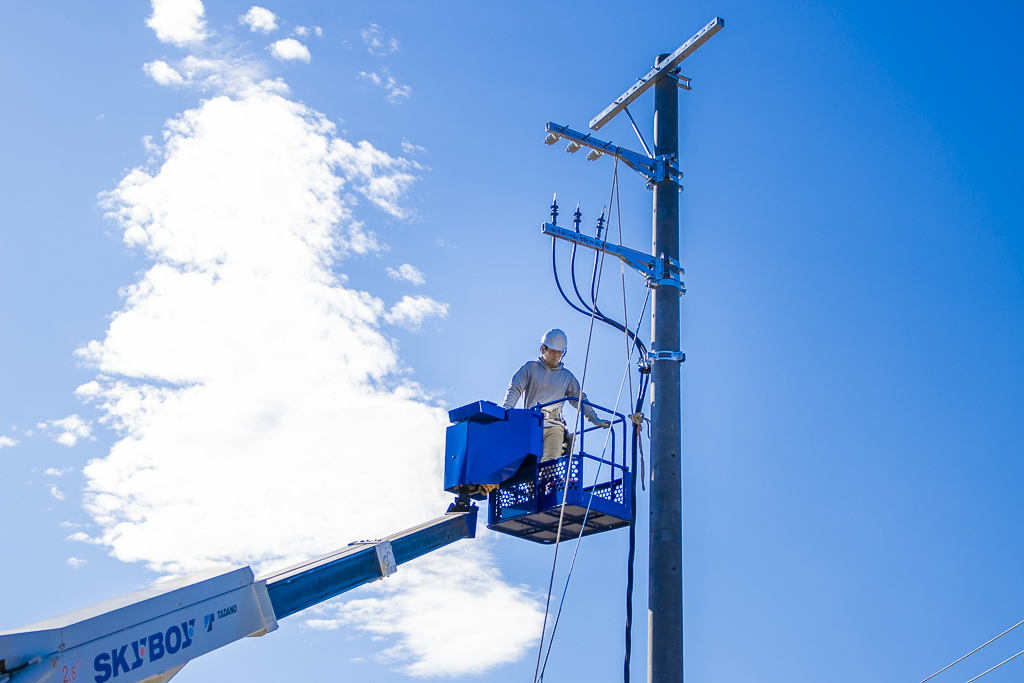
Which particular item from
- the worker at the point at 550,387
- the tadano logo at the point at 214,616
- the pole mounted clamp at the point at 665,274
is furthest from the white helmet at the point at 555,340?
the tadano logo at the point at 214,616

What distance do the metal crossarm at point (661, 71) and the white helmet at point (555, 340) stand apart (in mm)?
2509

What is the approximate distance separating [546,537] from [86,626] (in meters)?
5.50

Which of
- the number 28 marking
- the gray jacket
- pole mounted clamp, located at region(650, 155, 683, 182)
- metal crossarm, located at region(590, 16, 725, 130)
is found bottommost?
the number 28 marking

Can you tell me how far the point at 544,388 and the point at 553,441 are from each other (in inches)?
27.9

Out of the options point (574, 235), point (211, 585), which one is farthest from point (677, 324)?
point (211, 585)

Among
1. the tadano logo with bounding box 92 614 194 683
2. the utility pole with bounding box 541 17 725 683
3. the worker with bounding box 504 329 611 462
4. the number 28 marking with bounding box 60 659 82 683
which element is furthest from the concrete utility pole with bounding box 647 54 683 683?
the number 28 marking with bounding box 60 659 82 683

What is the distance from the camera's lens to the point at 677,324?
9.66m

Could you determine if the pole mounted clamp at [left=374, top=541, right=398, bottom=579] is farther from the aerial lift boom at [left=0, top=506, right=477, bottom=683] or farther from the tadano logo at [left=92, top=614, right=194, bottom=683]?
the tadano logo at [left=92, top=614, right=194, bottom=683]

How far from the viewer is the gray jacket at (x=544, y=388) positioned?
10.6 metres

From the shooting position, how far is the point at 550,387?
10.8 metres

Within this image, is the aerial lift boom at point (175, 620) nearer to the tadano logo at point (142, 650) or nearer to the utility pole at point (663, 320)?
the tadano logo at point (142, 650)

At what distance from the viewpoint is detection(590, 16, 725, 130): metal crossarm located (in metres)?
9.97

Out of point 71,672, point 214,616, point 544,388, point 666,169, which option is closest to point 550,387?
point 544,388

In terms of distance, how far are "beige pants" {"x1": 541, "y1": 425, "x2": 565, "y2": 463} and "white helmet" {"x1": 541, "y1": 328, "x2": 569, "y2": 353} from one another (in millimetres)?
970
